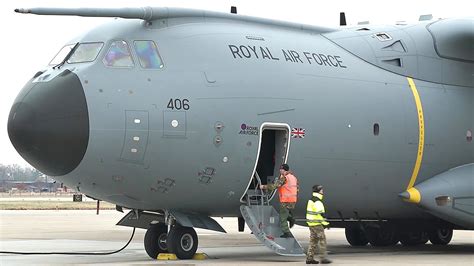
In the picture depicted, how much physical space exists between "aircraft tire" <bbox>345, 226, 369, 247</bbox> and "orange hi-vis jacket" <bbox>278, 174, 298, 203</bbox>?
605cm

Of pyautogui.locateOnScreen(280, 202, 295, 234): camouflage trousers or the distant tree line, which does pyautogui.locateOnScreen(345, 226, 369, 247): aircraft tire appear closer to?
pyautogui.locateOnScreen(280, 202, 295, 234): camouflage trousers

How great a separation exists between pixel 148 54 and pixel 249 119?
2170 mm

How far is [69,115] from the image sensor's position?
51.2ft

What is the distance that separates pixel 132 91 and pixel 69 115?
118cm

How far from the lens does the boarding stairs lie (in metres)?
17.2

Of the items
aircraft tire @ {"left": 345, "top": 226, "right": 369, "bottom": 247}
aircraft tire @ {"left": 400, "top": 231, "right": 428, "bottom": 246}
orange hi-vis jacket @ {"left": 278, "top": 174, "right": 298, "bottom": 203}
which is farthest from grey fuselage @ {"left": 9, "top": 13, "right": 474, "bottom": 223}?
aircraft tire @ {"left": 345, "top": 226, "right": 369, "bottom": 247}

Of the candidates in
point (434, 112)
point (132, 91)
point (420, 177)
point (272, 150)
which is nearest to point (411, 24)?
point (434, 112)

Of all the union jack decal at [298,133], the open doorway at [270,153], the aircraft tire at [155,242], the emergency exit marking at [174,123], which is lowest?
the aircraft tire at [155,242]

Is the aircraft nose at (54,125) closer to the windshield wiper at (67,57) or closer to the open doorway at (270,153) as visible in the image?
the windshield wiper at (67,57)

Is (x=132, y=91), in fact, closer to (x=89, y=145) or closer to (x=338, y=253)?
(x=89, y=145)

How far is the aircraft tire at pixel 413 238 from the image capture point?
22.9m

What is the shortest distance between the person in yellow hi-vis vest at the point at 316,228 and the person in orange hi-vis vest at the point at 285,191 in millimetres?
485

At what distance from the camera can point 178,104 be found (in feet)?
53.4

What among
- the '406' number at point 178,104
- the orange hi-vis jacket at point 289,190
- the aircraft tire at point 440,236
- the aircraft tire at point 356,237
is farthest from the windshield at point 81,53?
the aircraft tire at point 440,236
